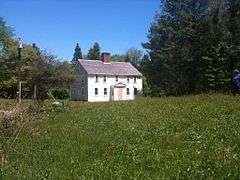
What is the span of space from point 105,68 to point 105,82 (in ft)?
9.39

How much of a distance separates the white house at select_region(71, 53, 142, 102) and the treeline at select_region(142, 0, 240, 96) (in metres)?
19.9

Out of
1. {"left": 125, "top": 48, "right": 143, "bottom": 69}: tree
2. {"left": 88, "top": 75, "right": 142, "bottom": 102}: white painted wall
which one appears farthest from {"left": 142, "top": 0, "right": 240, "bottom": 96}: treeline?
{"left": 125, "top": 48, "right": 143, "bottom": 69}: tree

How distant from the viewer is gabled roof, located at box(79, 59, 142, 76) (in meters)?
83.4

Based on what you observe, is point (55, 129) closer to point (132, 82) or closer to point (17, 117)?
point (17, 117)

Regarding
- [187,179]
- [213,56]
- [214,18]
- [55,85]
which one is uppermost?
[214,18]

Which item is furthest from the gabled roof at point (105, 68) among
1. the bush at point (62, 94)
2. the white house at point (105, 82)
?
the bush at point (62, 94)

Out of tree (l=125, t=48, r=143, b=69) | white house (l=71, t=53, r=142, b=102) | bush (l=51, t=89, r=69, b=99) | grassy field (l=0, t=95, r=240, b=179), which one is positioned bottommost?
grassy field (l=0, t=95, r=240, b=179)

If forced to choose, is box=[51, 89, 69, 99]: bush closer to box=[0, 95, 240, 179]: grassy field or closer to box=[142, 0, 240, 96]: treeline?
box=[142, 0, 240, 96]: treeline

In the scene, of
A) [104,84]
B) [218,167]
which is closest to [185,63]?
[104,84]

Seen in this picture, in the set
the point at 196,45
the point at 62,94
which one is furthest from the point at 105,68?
the point at 196,45

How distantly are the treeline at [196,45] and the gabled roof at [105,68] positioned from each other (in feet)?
66.0

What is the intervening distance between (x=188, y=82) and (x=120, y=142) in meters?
47.5

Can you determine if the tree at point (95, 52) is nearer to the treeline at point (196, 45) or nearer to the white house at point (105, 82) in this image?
the white house at point (105, 82)

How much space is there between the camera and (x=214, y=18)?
55406 mm
